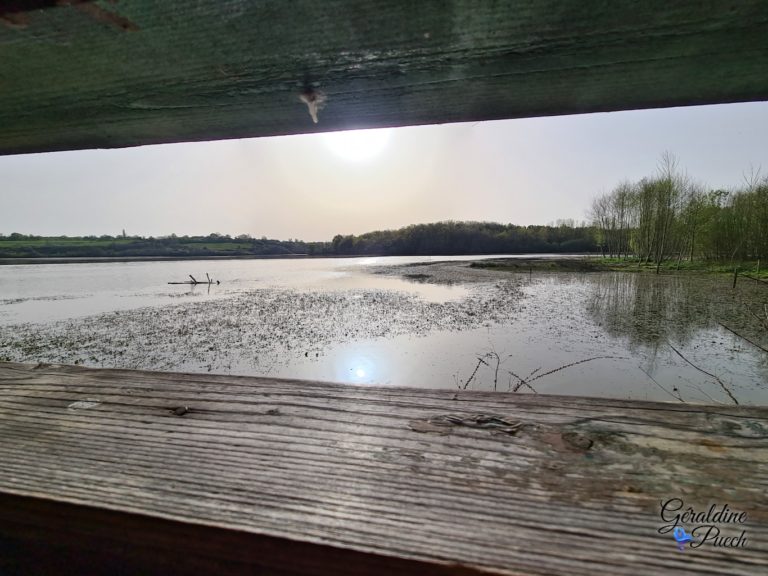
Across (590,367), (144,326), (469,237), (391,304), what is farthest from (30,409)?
(469,237)

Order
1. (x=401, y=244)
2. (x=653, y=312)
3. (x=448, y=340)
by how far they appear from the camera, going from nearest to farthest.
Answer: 1. (x=448, y=340)
2. (x=653, y=312)
3. (x=401, y=244)

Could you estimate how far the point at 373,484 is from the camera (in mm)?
470

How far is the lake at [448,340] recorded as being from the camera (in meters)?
6.97

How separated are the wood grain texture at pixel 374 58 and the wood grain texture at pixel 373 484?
61 cm

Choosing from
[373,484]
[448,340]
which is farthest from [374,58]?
[448,340]

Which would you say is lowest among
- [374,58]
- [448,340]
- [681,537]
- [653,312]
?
[448,340]

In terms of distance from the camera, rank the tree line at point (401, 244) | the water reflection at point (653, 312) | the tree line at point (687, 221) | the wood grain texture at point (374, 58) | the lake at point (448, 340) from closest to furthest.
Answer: the wood grain texture at point (374, 58)
the lake at point (448, 340)
the water reflection at point (653, 312)
the tree line at point (687, 221)
the tree line at point (401, 244)

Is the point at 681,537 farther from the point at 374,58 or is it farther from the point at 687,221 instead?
the point at 687,221

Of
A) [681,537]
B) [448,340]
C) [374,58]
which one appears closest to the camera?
[681,537]

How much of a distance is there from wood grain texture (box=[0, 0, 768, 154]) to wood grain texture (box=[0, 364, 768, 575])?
0.61m

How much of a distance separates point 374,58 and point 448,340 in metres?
9.70

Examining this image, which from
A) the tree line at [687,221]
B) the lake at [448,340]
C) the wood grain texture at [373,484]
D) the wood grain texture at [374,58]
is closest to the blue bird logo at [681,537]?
the wood grain texture at [373,484]

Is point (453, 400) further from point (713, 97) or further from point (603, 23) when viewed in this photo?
point (713, 97)

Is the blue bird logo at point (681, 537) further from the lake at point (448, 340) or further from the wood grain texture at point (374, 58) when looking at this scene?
the lake at point (448, 340)
